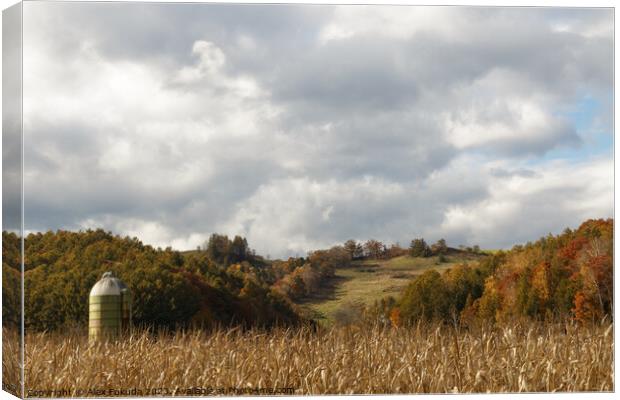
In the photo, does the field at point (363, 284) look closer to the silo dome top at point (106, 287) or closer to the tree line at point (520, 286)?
the tree line at point (520, 286)

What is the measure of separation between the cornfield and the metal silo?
0.49 feet

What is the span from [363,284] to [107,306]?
8.52ft

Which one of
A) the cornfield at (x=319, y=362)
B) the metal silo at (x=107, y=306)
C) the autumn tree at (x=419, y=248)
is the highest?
the autumn tree at (x=419, y=248)

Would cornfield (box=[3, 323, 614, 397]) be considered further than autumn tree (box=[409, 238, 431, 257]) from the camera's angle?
No

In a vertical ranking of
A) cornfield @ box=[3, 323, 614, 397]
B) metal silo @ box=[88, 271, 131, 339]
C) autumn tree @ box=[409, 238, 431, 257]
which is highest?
autumn tree @ box=[409, 238, 431, 257]

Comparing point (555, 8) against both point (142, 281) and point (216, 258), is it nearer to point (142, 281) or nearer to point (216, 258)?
point (216, 258)

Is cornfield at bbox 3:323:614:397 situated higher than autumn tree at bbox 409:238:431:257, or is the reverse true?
autumn tree at bbox 409:238:431:257

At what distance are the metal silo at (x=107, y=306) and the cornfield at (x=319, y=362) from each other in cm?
15

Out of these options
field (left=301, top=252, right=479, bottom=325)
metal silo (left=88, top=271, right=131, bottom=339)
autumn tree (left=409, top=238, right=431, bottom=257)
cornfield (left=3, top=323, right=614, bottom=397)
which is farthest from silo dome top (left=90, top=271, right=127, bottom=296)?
autumn tree (left=409, top=238, right=431, bottom=257)

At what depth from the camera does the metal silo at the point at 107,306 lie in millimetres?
9930

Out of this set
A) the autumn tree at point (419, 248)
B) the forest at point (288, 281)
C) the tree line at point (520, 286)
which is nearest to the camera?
the forest at point (288, 281)

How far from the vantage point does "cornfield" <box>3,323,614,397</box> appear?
9375 mm

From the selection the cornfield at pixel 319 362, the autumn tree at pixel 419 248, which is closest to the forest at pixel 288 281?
the autumn tree at pixel 419 248

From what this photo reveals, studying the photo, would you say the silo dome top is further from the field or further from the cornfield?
the field
